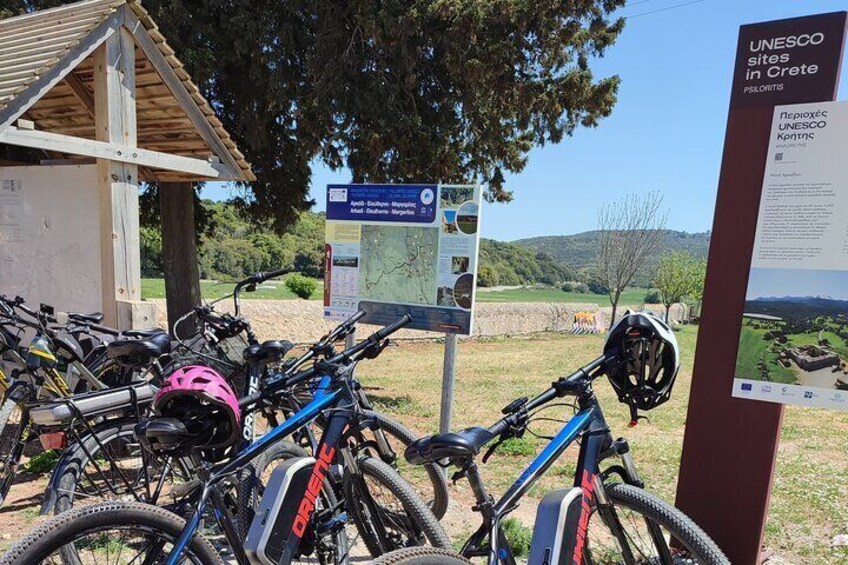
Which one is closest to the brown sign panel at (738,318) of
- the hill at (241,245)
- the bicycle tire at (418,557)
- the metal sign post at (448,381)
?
the bicycle tire at (418,557)

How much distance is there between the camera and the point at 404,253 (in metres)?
4.90

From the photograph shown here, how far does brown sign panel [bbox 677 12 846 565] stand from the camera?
2777 millimetres

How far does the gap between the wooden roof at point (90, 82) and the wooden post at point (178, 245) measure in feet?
7.95

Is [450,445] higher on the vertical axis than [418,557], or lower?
higher

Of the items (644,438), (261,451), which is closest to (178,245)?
(644,438)

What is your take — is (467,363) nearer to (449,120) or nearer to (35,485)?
(449,120)

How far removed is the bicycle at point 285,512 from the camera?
183 cm

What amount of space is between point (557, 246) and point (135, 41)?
62041mm

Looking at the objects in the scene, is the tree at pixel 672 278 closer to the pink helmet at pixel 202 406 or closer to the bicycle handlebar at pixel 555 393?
the bicycle handlebar at pixel 555 393

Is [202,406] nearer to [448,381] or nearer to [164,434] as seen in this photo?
[164,434]

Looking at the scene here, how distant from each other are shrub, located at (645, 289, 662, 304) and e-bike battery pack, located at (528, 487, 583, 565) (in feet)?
108

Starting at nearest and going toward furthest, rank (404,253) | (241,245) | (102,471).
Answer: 1. (102,471)
2. (404,253)
3. (241,245)

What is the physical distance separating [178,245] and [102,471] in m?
7.00

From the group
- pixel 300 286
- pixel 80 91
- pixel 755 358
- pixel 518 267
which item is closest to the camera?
pixel 755 358
